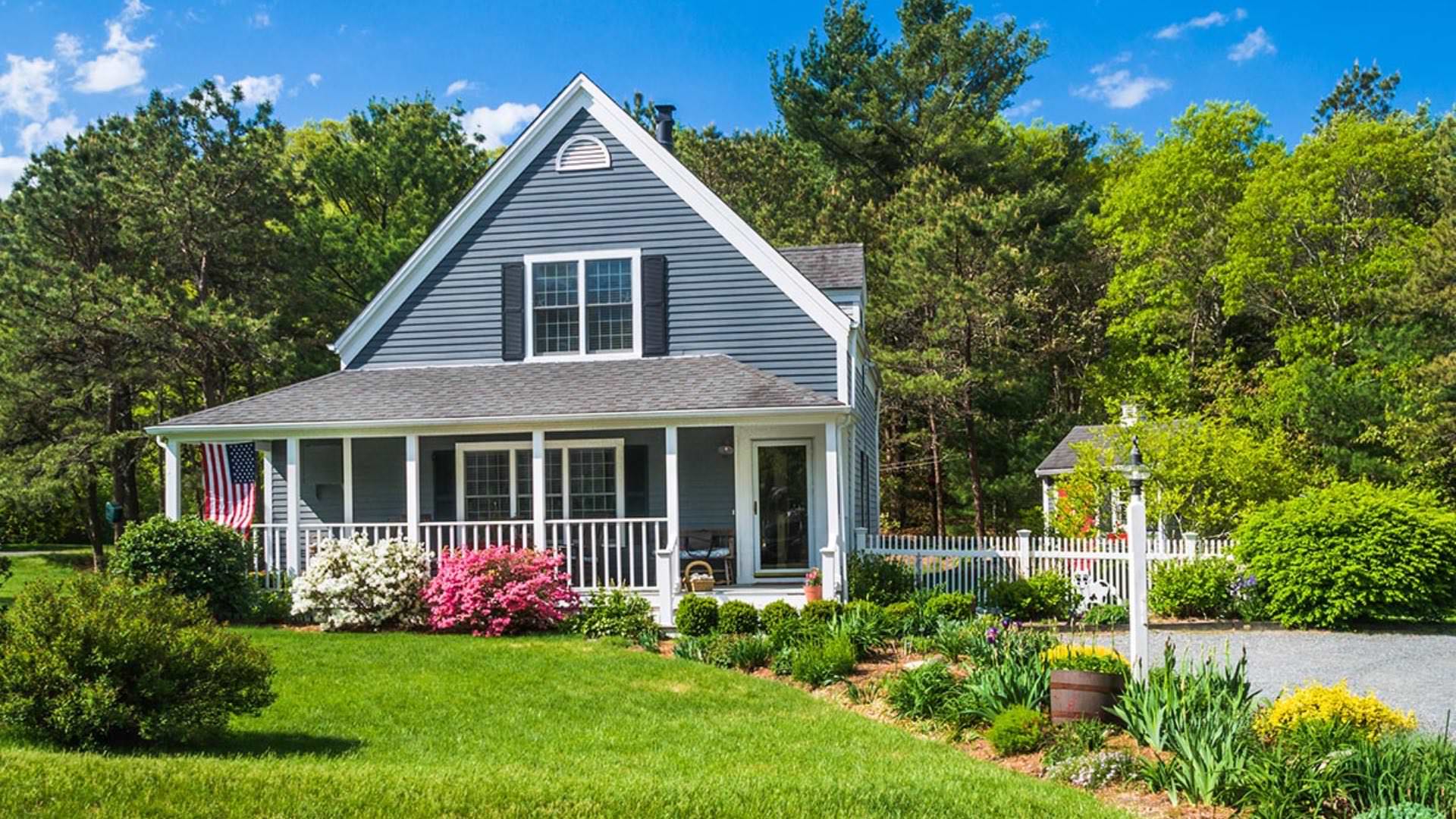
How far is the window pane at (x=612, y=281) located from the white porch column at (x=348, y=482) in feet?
14.0

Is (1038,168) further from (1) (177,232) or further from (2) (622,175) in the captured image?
(1) (177,232)

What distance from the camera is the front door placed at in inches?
686

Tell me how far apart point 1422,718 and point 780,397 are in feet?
26.9

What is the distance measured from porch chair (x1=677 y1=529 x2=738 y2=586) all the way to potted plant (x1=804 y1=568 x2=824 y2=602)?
1702 millimetres

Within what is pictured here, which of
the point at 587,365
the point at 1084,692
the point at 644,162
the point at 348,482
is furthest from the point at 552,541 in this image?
the point at 1084,692

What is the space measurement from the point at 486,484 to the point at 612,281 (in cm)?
368

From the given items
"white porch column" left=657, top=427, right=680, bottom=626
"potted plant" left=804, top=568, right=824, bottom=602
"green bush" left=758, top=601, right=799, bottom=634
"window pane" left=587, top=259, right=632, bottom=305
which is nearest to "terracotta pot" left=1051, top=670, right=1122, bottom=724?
"green bush" left=758, top=601, right=799, bottom=634

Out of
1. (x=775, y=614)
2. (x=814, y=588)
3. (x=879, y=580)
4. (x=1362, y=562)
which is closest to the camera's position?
(x=775, y=614)

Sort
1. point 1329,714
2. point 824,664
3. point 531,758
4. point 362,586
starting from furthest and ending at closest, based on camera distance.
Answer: point 362,586
point 824,664
point 531,758
point 1329,714

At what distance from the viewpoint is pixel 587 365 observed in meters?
17.6

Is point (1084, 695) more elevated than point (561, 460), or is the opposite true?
point (561, 460)

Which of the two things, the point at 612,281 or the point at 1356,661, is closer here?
the point at 1356,661

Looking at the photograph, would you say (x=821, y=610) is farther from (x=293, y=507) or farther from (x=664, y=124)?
(x=664, y=124)

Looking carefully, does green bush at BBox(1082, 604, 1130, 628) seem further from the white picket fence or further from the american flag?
the american flag
